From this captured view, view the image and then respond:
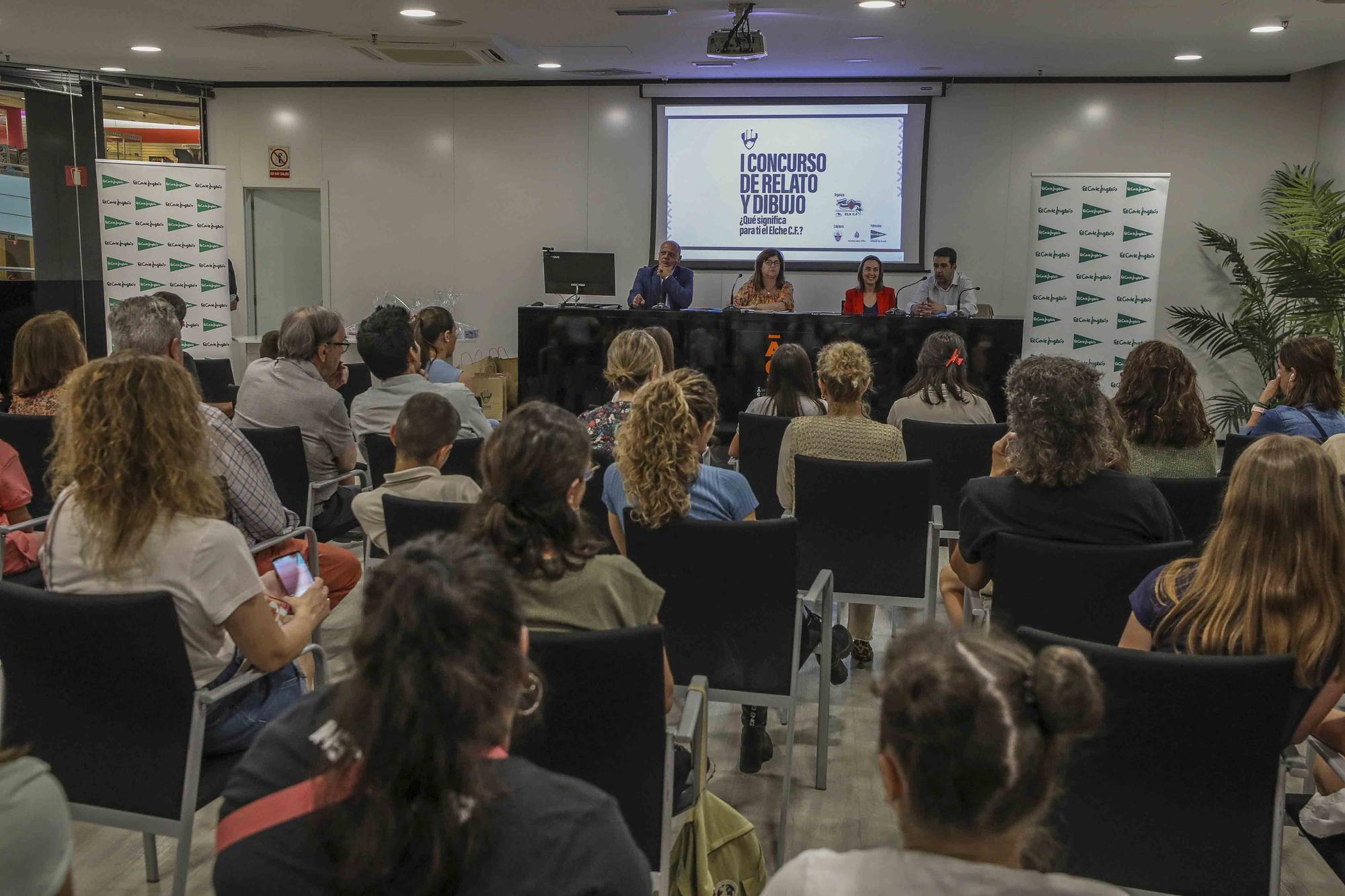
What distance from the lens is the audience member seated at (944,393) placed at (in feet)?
16.0

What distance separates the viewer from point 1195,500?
335cm

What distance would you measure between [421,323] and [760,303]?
151 inches

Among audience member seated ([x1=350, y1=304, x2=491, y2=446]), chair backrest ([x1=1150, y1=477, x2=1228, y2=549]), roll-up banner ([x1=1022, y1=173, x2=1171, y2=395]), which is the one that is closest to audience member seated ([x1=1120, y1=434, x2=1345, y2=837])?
chair backrest ([x1=1150, y1=477, x2=1228, y2=549])

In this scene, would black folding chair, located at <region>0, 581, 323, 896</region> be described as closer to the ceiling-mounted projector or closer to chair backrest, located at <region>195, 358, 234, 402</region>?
chair backrest, located at <region>195, 358, 234, 402</region>

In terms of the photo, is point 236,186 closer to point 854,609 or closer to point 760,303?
point 760,303

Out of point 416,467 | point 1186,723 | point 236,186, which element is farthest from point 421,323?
point 236,186

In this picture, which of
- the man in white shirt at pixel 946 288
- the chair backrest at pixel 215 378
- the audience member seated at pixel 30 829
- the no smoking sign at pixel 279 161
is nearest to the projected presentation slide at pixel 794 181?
the man in white shirt at pixel 946 288

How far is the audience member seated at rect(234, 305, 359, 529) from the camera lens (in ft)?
14.3

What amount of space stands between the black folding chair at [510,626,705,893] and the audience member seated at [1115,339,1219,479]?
234 centimetres

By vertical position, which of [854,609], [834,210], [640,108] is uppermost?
[640,108]

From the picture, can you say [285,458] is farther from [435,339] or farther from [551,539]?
[551,539]

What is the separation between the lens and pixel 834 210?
9898mm

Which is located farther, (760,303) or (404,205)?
(404,205)

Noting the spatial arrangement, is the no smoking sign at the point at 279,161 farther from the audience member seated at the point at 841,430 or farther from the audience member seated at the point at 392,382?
the audience member seated at the point at 841,430
